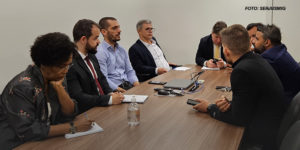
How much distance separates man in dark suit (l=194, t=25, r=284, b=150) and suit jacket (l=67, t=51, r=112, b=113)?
0.83m

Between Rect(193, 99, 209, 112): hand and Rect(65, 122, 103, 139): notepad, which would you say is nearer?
Rect(65, 122, 103, 139): notepad

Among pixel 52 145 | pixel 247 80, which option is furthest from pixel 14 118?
pixel 247 80

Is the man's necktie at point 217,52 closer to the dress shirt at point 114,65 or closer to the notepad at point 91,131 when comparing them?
the dress shirt at point 114,65

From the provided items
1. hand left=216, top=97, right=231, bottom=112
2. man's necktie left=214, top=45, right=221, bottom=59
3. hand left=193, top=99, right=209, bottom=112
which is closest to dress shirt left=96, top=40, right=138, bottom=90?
man's necktie left=214, top=45, right=221, bottom=59

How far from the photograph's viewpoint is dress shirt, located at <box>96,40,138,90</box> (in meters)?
3.18

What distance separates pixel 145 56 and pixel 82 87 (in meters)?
1.79

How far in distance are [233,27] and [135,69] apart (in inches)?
89.3

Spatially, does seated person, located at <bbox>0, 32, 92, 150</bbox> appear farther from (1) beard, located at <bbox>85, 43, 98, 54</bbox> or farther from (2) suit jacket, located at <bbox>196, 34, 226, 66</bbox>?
(2) suit jacket, located at <bbox>196, 34, 226, 66</bbox>

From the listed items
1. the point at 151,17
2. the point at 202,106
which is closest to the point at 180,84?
the point at 202,106

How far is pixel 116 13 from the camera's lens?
4.82m

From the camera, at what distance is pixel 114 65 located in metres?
3.38

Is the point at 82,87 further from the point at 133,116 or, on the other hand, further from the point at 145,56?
the point at 145,56

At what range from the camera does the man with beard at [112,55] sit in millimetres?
3238

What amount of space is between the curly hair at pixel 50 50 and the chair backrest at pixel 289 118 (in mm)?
1413
